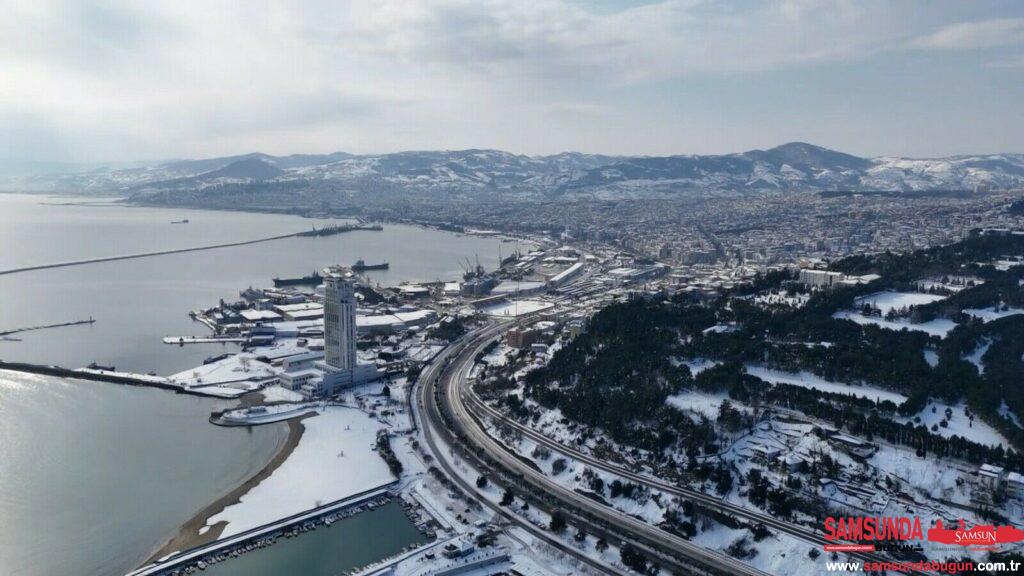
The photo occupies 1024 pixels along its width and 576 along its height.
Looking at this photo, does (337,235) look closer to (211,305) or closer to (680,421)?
(211,305)

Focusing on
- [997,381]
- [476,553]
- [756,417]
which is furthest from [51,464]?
[997,381]

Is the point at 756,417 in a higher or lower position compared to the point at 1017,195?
lower

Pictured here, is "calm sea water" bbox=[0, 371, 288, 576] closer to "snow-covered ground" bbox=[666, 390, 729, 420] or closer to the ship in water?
"snow-covered ground" bbox=[666, 390, 729, 420]

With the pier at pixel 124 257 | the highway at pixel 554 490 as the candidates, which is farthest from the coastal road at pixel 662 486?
the pier at pixel 124 257

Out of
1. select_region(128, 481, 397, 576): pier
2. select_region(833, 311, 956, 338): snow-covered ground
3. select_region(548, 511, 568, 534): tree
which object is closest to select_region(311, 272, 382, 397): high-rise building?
select_region(128, 481, 397, 576): pier

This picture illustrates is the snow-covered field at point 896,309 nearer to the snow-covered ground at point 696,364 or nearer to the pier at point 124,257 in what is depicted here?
the snow-covered ground at point 696,364
